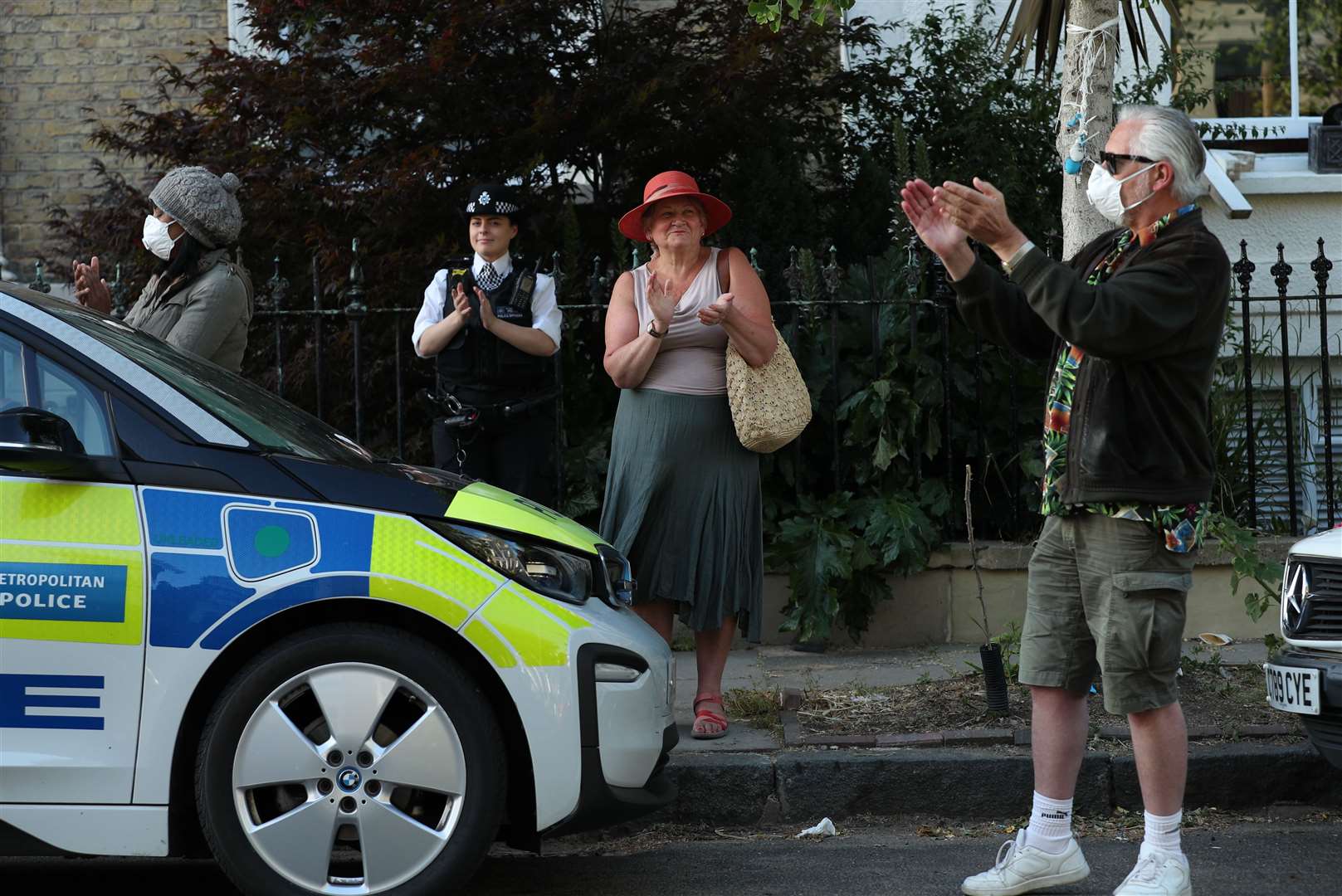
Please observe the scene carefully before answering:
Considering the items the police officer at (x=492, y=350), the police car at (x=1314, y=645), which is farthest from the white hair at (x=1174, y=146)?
the police officer at (x=492, y=350)

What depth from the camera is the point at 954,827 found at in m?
4.94

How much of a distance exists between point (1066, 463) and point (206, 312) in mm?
2943

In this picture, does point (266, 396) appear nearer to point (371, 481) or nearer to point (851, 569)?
point (371, 481)

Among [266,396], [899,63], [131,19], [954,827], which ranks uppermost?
[131,19]

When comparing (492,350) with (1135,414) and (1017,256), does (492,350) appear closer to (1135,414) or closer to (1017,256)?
(1017,256)

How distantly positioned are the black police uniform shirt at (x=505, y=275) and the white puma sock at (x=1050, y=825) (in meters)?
2.56

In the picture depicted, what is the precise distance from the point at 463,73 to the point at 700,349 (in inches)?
101

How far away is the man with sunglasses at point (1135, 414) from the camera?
12.0ft

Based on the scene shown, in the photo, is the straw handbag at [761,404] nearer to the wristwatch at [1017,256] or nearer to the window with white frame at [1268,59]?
the wristwatch at [1017,256]

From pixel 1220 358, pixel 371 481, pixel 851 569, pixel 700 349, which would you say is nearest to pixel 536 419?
pixel 700 349

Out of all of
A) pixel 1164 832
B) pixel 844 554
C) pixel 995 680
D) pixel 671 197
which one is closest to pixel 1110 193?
pixel 1164 832

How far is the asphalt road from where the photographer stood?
4.25m

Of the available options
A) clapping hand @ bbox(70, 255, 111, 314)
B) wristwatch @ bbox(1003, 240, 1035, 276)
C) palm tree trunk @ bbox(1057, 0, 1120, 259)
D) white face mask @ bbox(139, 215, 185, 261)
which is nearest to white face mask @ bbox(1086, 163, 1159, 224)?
wristwatch @ bbox(1003, 240, 1035, 276)

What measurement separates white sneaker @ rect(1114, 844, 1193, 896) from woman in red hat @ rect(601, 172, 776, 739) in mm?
1736
